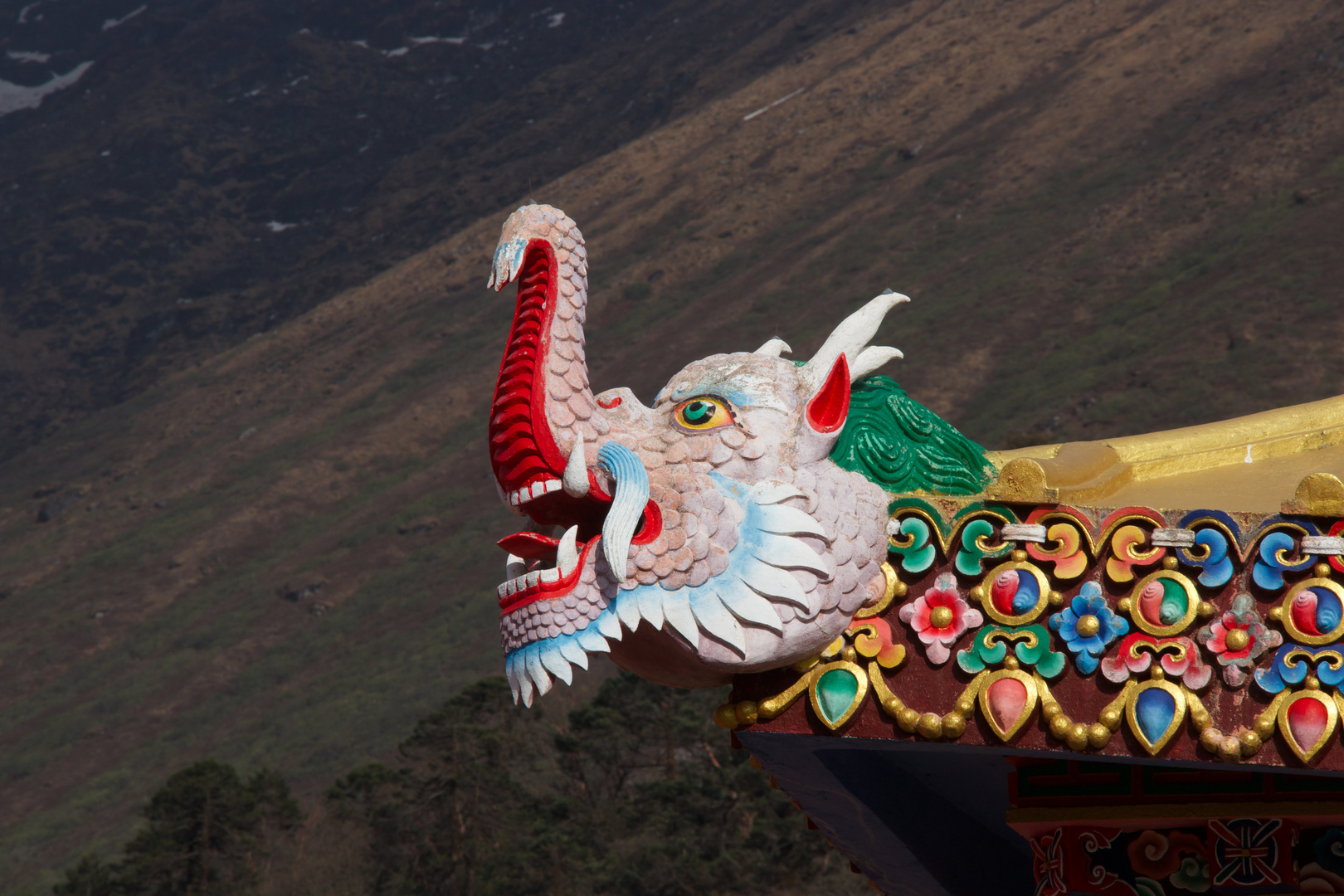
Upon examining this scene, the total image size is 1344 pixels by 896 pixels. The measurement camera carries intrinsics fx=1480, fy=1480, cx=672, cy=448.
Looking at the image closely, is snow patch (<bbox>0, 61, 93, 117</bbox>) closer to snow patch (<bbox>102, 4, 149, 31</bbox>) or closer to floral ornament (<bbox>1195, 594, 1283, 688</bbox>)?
snow patch (<bbox>102, 4, 149, 31</bbox>)

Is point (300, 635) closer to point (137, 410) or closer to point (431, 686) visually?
point (431, 686)

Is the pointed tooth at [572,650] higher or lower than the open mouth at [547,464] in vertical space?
lower

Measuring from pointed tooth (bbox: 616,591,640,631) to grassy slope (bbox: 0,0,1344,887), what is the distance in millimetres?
45929

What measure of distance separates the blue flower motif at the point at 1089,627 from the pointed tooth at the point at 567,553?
A: 1.73m

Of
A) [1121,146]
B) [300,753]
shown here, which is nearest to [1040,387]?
[1121,146]

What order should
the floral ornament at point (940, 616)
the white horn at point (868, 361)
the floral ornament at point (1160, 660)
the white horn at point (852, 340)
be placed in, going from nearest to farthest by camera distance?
the floral ornament at point (1160, 660)
the floral ornament at point (940, 616)
the white horn at point (852, 340)
the white horn at point (868, 361)

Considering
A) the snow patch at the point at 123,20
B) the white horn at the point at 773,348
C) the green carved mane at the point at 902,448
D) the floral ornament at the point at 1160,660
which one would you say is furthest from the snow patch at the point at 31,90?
the floral ornament at the point at 1160,660

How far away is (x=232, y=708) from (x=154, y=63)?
384 ft

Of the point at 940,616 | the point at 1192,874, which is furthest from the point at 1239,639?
the point at 1192,874

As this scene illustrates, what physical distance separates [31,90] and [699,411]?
17475 cm

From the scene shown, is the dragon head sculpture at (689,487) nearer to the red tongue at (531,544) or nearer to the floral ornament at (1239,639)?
the red tongue at (531,544)

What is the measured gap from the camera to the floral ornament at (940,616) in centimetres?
534

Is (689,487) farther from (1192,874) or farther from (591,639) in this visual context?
(1192,874)

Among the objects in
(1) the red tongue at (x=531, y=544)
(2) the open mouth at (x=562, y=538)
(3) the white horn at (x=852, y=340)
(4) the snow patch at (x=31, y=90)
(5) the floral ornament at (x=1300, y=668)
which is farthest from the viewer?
(4) the snow patch at (x=31, y=90)
